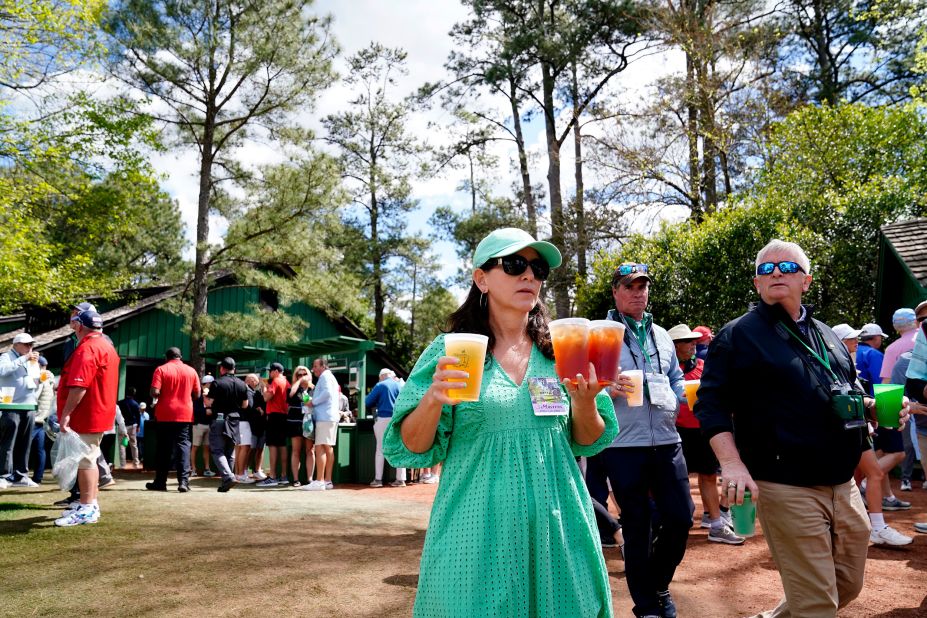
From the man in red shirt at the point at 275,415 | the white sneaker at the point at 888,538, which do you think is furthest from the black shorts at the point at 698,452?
the man in red shirt at the point at 275,415

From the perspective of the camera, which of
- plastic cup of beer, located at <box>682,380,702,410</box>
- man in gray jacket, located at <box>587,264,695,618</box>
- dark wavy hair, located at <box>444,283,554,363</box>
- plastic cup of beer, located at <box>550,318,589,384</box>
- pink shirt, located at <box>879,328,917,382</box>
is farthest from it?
pink shirt, located at <box>879,328,917,382</box>

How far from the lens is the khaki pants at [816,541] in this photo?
9.92 feet

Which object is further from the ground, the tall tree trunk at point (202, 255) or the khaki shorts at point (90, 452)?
the tall tree trunk at point (202, 255)

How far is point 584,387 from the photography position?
223 cm

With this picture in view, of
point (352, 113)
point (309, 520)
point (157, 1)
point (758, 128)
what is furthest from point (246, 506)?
point (352, 113)

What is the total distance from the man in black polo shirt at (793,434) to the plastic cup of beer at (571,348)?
3.99ft

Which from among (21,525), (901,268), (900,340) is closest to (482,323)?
(21,525)

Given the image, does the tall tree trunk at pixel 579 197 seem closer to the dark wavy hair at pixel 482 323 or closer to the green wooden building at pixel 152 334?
the green wooden building at pixel 152 334

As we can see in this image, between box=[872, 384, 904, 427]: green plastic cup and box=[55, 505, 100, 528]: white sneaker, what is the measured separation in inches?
278

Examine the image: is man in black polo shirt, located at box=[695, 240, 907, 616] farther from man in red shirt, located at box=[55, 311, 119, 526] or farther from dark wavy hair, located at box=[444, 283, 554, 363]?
man in red shirt, located at box=[55, 311, 119, 526]

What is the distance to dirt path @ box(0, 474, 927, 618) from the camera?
460 cm

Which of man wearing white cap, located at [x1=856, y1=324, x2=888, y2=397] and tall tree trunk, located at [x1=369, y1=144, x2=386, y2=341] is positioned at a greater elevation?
tall tree trunk, located at [x1=369, y1=144, x2=386, y2=341]

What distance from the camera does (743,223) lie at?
15.9 m

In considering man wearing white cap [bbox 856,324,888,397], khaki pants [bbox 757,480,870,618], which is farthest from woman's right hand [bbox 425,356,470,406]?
man wearing white cap [bbox 856,324,888,397]
